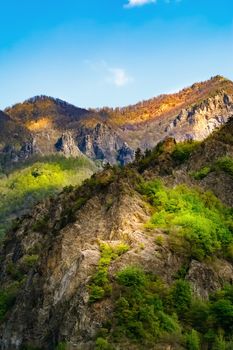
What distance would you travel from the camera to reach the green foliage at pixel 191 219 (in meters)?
61.2

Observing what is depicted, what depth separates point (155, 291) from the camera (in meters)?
53.1

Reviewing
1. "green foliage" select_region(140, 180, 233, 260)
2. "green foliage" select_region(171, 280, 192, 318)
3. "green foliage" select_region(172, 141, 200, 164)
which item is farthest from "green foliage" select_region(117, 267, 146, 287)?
"green foliage" select_region(172, 141, 200, 164)

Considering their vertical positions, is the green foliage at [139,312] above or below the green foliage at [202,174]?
below

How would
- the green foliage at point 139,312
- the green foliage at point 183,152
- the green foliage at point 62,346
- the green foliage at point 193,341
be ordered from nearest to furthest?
the green foliage at point 193,341 → the green foliage at point 139,312 → the green foliage at point 62,346 → the green foliage at point 183,152

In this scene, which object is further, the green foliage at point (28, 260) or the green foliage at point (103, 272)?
the green foliage at point (28, 260)

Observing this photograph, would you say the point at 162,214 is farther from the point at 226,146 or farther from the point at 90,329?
the point at 226,146

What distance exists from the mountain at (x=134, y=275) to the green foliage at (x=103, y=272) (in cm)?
8

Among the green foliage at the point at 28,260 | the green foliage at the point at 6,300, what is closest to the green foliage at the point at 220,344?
the green foliage at the point at 6,300

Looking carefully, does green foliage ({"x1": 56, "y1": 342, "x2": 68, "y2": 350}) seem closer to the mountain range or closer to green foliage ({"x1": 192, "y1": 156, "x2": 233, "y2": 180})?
the mountain range

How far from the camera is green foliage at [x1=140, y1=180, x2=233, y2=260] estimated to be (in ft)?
201

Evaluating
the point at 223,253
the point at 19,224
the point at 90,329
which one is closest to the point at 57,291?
the point at 90,329

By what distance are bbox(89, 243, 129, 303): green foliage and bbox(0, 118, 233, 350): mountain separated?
8 centimetres

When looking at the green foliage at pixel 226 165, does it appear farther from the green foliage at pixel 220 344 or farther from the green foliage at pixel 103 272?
the green foliage at pixel 220 344

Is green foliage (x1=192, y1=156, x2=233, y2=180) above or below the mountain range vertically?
above
